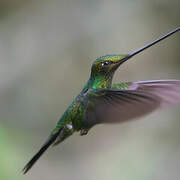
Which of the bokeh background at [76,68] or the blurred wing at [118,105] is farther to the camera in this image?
the bokeh background at [76,68]

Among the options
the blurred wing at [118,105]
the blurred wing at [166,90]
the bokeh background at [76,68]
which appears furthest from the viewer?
the bokeh background at [76,68]

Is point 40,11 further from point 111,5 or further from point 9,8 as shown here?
point 111,5

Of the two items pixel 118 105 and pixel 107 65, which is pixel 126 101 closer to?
pixel 118 105

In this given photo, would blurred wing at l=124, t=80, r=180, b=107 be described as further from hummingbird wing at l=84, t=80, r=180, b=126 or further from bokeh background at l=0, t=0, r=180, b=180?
bokeh background at l=0, t=0, r=180, b=180

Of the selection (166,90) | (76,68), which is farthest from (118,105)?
(76,68)

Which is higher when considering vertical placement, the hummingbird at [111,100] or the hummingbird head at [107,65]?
the hummingbird head at [107,65]

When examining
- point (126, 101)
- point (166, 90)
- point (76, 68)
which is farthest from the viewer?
point (76, 68)

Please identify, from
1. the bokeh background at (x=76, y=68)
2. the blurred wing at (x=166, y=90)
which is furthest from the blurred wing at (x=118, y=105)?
the bokeh background at (x=76, y=68)

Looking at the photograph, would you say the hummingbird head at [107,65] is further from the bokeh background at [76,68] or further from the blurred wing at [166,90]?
the bokeh background at [76,68]
